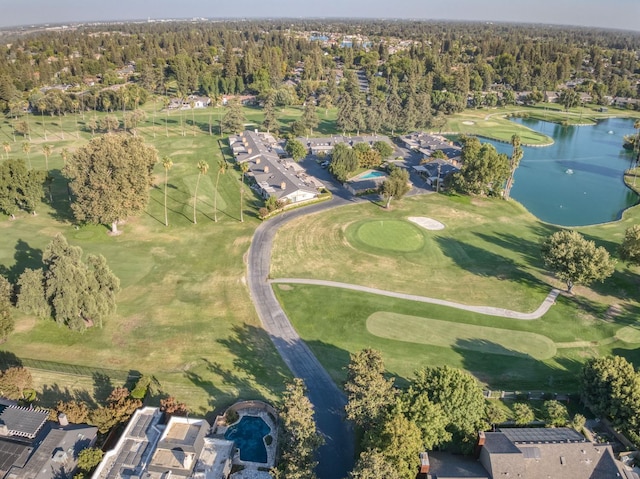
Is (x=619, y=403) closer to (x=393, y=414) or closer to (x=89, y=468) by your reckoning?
(x=393, y=414)

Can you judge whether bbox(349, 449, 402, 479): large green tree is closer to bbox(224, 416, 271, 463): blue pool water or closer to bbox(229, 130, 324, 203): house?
bbox(224, 416, 271, 463): blue pool water

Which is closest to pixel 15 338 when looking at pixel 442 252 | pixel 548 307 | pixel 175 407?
pixel 175 407

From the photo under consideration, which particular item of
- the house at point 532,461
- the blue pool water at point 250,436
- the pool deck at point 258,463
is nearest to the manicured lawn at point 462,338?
the pool deck at point 258,463

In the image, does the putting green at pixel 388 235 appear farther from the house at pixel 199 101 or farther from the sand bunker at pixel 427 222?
the house at pixel 199 101

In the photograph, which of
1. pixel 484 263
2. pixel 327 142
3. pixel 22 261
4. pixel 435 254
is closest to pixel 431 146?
pixel 327 142

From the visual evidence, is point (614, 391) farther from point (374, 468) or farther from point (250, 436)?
point (250, 436)
